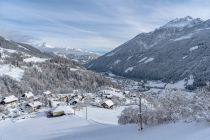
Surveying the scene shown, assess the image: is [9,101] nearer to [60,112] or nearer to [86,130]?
[60,112]

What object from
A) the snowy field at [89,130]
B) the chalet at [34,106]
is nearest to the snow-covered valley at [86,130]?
the snowy field at [89,130]

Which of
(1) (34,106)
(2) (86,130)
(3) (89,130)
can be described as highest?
(3) (89,130)

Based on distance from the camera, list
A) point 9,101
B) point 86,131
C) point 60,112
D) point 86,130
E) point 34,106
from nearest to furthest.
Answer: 1. point 86,131
2. point 86,130
3. point 60,112
4. point 34,106
5. point 9,101

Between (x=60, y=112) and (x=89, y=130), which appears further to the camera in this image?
(x=60, y=112)

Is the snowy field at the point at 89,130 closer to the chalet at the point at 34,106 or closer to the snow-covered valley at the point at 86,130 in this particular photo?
the snow-covered valley at the point at 86,130

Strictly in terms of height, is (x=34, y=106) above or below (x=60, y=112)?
below

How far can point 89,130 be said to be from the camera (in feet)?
257

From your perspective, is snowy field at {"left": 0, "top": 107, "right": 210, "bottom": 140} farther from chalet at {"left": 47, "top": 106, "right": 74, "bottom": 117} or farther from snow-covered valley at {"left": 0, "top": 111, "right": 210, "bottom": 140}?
chalet at {"left": 47, "top": 106, "right": 74, "bottom": 117}

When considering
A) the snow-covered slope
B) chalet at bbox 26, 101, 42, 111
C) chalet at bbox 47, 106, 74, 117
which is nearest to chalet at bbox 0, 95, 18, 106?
chalet at bbox 26, 101, 42, 111

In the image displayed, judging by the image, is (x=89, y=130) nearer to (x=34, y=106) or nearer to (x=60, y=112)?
(x=60, y=112)

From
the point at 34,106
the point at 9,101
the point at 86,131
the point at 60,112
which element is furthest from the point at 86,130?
the point at 9,101

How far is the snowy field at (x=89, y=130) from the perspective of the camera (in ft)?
159

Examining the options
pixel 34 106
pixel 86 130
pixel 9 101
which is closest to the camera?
pixel 86 130

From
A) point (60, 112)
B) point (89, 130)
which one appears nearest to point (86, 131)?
point (89, 130)
